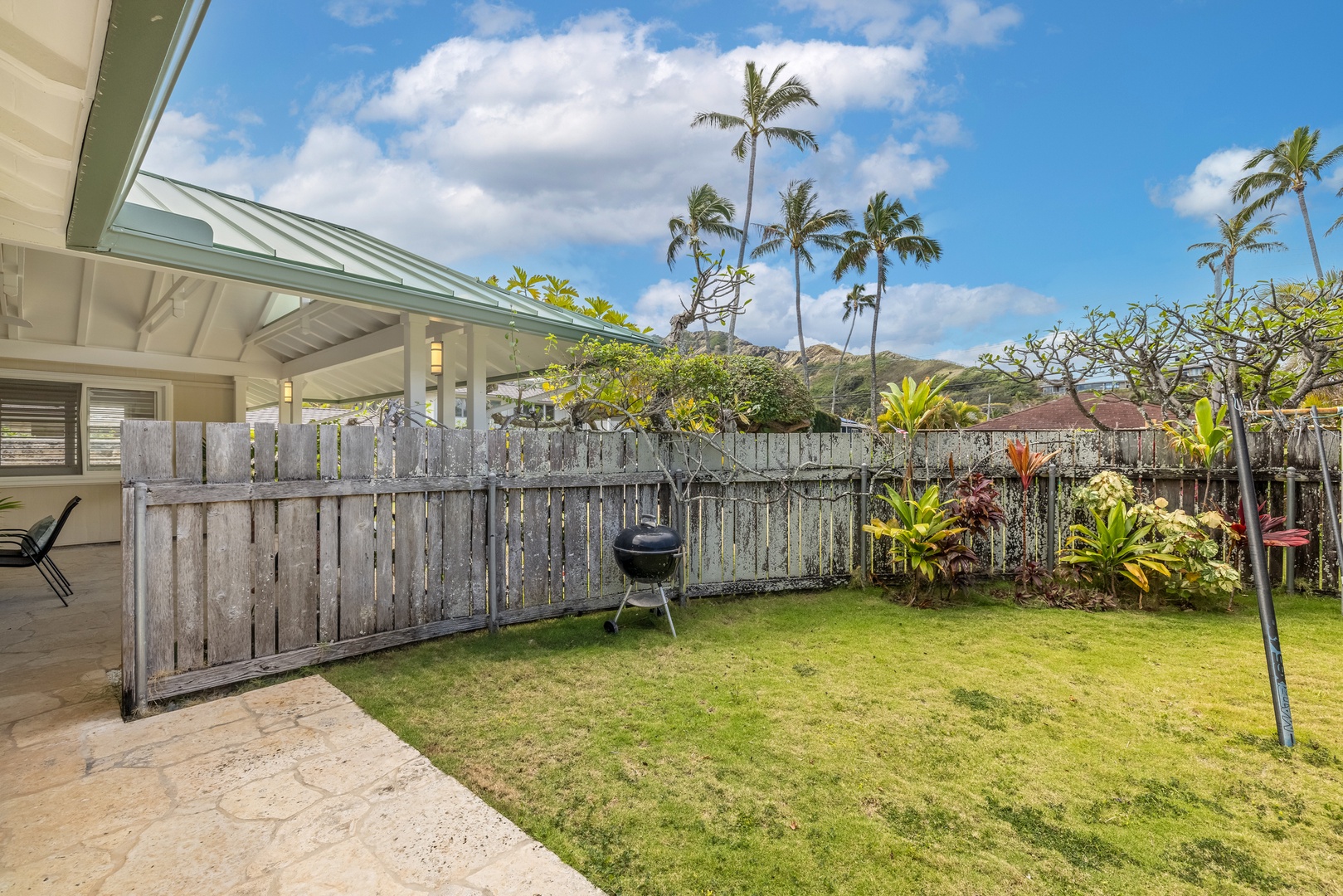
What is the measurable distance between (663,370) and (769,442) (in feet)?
4.29

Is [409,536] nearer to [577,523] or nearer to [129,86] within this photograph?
[577,523]

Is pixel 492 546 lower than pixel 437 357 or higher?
lower

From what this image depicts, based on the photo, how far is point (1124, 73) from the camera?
999 centimetres

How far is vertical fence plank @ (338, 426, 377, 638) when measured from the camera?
3.57 m

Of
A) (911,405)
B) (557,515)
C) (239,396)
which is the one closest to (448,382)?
(557,515)

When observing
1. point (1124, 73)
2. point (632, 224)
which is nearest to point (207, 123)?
point (1124, 73)

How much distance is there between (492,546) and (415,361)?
6.91 feet

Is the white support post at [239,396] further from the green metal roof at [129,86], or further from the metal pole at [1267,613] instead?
the metal pole at [1267,613]

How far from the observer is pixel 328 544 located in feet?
11.5

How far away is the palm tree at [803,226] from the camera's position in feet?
88.0

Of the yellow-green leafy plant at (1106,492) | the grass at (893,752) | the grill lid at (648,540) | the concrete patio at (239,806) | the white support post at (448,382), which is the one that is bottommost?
the grass at (893,752)

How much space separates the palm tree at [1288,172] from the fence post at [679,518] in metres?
31.9

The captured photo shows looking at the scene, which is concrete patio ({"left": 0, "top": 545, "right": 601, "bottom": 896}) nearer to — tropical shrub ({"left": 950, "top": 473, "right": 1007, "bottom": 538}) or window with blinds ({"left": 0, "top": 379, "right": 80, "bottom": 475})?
tropical shrub ({"left": 950, "top": 473, "right": 1007, "bottom": 538})

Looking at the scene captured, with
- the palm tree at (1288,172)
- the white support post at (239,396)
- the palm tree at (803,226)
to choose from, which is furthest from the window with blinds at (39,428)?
the palm tree at (1288,172)
